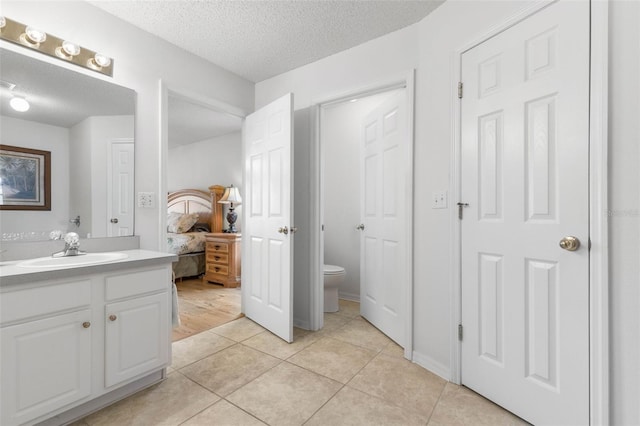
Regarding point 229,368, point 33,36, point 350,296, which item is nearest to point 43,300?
point 229,368

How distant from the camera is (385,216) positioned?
103 inches

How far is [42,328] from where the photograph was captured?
1.28m

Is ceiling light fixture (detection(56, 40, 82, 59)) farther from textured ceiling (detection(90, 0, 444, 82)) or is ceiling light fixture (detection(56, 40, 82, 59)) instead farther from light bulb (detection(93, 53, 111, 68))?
textured ceiling (detection(90, 0, 444, 82))

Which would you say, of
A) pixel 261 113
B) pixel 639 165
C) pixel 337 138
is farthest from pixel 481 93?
pixel 337 138

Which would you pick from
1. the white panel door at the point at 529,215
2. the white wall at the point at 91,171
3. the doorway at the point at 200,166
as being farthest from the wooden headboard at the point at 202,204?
the white panel door at the point at 529,215

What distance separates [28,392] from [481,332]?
86.4 inches

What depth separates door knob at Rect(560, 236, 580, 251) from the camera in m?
1.25

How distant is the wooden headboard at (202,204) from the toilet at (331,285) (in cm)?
262

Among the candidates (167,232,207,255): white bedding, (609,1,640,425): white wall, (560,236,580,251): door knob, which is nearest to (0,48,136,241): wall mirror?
(167,232,207,255): white bedding

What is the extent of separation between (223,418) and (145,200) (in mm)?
1505

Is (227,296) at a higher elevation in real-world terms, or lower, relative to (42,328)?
lower

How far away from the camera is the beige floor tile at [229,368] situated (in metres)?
1.77

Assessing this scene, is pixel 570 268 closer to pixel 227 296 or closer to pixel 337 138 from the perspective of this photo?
pixel 337 138

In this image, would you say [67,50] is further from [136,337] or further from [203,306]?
[203,306]
